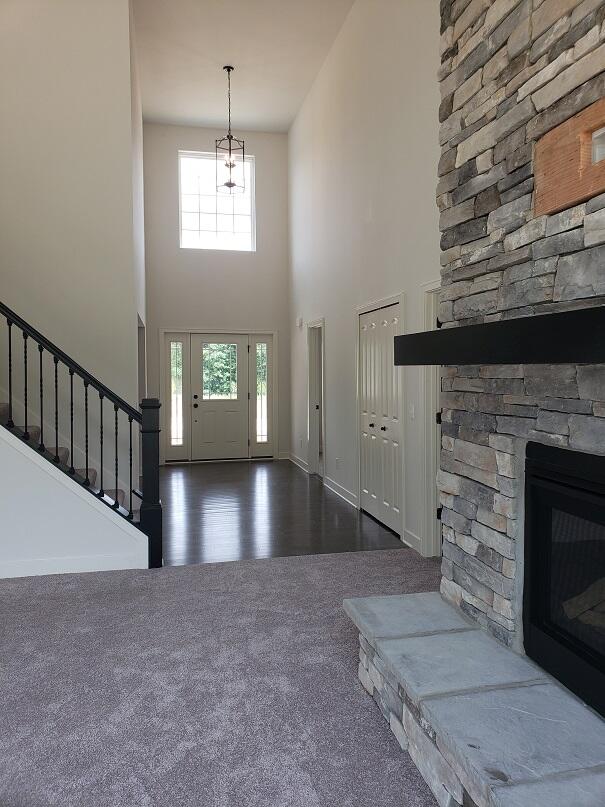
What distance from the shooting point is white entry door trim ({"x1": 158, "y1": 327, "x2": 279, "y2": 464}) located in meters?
8.99

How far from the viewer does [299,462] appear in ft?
29.0

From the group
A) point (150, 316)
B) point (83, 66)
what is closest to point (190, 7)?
point (83, 66)

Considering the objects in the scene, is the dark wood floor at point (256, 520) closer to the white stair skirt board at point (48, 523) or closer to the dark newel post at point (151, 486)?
the dark newel post at point (151, 486)

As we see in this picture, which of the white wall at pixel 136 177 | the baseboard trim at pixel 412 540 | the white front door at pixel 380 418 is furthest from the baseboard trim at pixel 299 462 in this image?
the baseboard trim at pixel 412 540

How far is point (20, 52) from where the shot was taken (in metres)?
5.27

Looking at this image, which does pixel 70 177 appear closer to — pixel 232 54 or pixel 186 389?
pixel 232 54

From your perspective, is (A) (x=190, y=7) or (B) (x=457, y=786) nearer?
(B) (x=457, y=786)

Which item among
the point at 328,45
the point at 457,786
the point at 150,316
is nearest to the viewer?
the point at 457,786

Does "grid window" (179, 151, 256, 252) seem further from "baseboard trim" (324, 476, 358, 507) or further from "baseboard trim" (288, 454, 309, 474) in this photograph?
"baseboard trim" (324, 476, 358, 507)

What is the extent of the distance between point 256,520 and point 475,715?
3.92 m

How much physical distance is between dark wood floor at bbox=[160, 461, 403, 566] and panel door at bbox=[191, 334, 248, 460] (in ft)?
3.96

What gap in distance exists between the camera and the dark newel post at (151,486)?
13.7ft

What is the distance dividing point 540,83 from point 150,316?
7554 millimetres

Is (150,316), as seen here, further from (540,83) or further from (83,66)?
(540,83)
